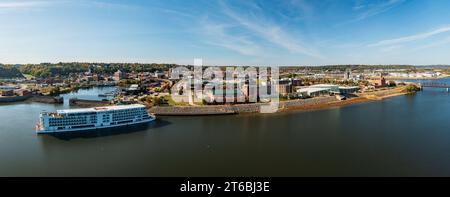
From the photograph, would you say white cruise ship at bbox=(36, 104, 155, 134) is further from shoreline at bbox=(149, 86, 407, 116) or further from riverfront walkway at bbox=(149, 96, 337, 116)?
shoreline at bbox=(149, 86, 407, 116)

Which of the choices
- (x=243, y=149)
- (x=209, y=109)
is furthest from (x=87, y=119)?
(x=243, y=149)

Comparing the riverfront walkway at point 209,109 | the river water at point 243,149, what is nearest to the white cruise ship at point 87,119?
the river water at point 243,149

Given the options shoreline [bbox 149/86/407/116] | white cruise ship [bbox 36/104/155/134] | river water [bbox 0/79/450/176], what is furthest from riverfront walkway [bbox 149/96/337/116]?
white cruise ship [bbox 36/104/155/134]

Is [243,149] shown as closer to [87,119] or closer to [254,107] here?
[87,119]
